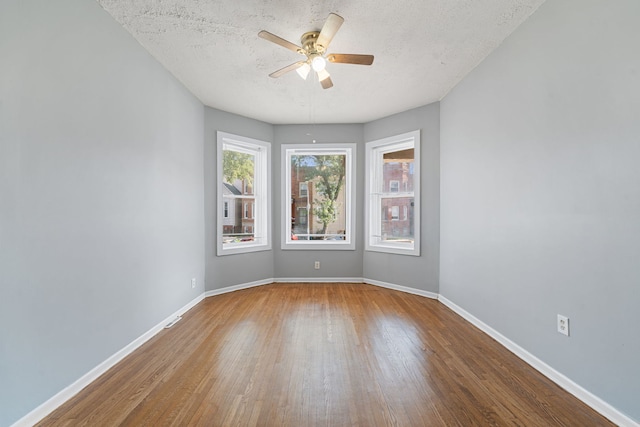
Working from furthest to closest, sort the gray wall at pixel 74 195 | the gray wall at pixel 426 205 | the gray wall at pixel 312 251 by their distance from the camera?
the gray wall at pixel 312 251 < the gray wall at pixel 426 205 < the gray wall at pixel 74 195

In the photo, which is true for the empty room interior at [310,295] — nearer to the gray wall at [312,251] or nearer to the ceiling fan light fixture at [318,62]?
the ceiling fan light fixture at [318,62]

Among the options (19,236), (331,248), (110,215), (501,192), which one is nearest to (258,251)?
(331,248)

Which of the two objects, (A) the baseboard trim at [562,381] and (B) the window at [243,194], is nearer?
(A) the baseboard trim at [562,381]

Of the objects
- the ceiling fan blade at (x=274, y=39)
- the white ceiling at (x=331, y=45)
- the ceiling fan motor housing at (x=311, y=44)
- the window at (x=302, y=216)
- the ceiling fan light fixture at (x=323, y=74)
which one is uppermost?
the white ceiling at (x=331, y=45)

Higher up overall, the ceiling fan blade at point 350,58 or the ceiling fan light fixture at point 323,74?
the ceiling fan blade at point 350,58

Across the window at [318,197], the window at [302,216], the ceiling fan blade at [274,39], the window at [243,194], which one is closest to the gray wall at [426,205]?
the window at [318,197]

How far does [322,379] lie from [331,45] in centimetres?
273

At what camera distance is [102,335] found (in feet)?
6.59

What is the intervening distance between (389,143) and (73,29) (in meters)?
3.59

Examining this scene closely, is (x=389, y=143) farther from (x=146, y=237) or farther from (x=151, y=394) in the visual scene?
(x=151, y=394)

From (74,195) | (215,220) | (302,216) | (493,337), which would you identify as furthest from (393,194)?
(74,195)

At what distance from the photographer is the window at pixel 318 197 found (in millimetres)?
4605

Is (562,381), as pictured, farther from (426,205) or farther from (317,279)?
(317,279)

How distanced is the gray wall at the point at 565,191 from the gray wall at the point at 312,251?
1.91 metres
